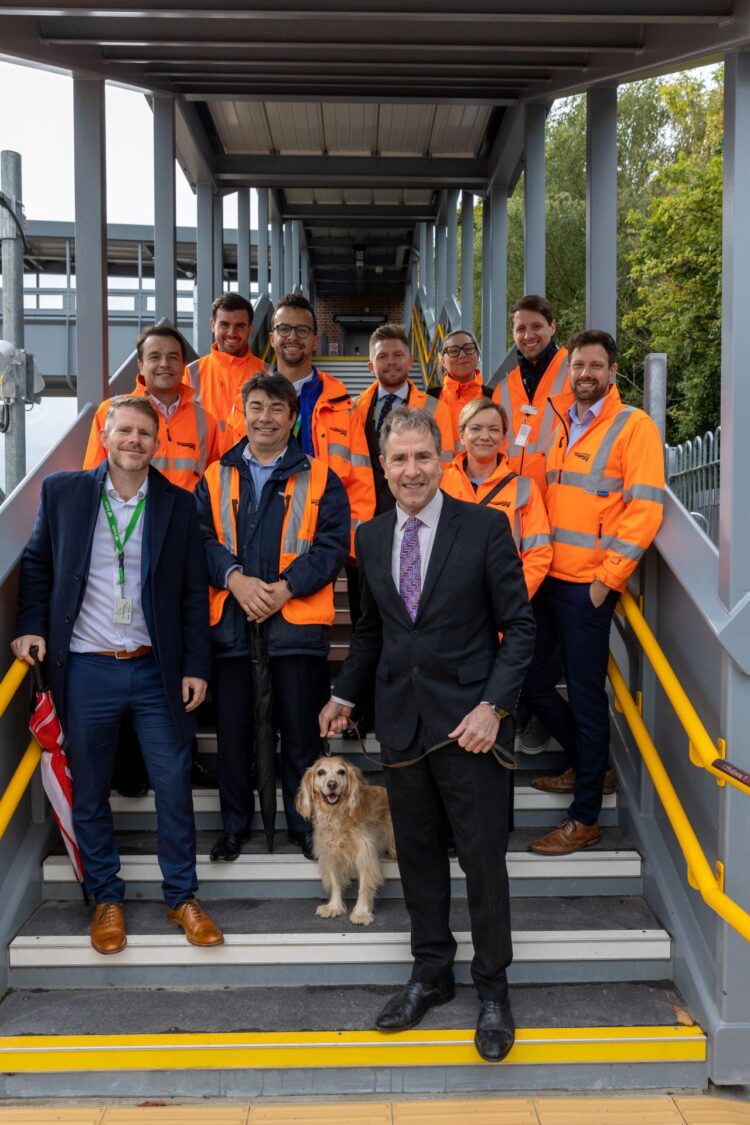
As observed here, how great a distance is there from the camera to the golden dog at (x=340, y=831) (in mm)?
3477

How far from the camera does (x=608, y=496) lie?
3.82 m

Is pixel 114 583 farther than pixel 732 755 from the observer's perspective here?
Yes

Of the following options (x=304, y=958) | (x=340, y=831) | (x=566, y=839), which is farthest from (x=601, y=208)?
(x=304, y=958)

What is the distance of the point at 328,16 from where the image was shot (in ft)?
10.8

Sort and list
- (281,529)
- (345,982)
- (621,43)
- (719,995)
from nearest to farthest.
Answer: (719,995)
(345,982)
(281,529)
(621,43)

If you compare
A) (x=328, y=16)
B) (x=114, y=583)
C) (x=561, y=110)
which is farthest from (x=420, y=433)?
(x=561, y=110)

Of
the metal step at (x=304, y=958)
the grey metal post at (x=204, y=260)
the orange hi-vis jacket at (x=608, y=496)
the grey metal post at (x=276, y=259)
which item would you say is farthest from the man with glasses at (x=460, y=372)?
the grey metal post at (x=276, y=259)

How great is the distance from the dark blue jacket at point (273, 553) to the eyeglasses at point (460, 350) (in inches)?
67.7

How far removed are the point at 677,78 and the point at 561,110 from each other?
6.52 meters

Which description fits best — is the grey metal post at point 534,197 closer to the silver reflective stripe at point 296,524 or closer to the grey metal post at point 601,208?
the grey metal post at point 601,208

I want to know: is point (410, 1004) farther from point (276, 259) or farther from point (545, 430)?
point (276, 259)

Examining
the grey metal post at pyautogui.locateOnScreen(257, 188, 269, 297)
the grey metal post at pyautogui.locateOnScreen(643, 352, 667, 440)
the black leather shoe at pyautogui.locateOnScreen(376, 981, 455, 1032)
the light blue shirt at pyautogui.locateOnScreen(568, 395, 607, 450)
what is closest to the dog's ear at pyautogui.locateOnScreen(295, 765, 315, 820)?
the black leather shoe at pyautogui.locateOnScreen(376, 981, 455, 1032)

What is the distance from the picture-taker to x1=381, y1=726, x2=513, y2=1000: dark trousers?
2996 millimetres

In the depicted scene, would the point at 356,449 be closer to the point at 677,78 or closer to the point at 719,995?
the point at 719,995
